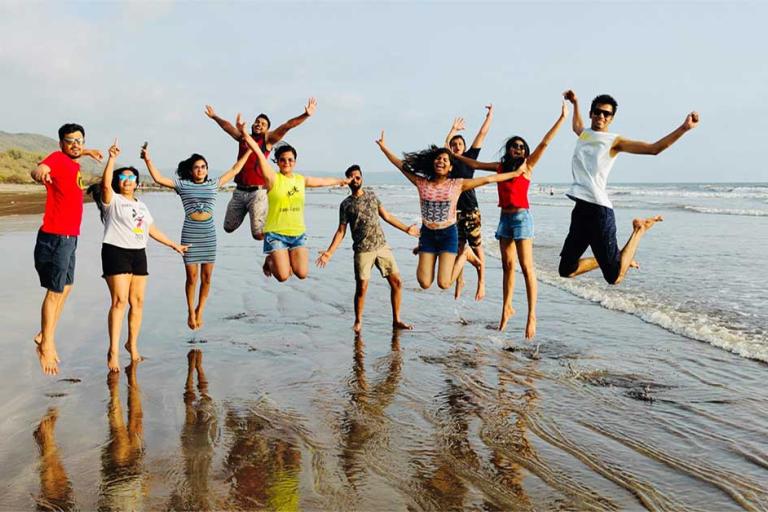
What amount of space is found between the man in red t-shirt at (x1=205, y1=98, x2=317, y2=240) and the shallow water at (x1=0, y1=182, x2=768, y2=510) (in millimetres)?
1479

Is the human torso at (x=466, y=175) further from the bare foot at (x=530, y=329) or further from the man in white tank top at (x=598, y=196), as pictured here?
the bare foot at (x=530, y=329)

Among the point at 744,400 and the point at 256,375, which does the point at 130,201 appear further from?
the point at 744,400

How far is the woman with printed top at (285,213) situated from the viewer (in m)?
8.23

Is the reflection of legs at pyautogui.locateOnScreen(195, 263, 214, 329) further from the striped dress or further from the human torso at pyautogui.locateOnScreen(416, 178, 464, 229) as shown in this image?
the human torso at pyautogui.locateOnScreen(416, 178, 464, 229)

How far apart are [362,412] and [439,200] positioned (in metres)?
3.57

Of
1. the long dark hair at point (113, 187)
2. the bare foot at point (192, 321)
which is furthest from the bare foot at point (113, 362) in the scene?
the bare foot at point (192, 321)

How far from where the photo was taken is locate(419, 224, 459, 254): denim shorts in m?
8.58

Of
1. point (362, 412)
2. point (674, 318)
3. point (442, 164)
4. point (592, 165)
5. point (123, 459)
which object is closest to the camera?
point (123, 459)

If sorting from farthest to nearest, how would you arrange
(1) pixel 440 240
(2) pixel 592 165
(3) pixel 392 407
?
(1) pixel 440 240, (2) pixel 592 165, (3) pixel 392 407

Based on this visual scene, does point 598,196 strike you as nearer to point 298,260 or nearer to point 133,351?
point 298,260

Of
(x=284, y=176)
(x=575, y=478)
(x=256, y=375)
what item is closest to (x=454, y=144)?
(x=284, y=176)

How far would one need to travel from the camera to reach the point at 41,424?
17.2 feet

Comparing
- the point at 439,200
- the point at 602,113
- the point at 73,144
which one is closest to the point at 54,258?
the point at 73,144

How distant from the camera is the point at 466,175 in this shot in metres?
8.98
